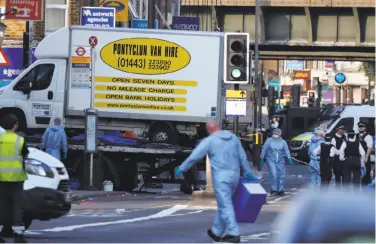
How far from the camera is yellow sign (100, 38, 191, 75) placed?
30891 millimetres

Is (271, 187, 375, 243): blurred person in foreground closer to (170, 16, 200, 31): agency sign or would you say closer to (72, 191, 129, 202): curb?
(72, 191, 129, 202): curb

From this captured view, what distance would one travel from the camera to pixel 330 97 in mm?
113375

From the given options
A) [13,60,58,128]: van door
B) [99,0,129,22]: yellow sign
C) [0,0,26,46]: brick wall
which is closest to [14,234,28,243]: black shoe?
[13,60,58,128]: van door

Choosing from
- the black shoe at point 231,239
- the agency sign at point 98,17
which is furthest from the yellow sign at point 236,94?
the black shoe at point 231,239

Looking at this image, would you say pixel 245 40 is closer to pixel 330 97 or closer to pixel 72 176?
pixel 72 176

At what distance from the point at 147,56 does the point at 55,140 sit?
382 cm

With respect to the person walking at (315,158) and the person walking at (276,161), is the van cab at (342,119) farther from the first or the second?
the person walking at (315,158)

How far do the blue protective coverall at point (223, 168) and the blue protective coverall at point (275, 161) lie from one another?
14.0 m

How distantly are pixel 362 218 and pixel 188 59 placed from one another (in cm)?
2283

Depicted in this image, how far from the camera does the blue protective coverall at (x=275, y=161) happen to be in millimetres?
29766

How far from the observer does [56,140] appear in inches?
1118

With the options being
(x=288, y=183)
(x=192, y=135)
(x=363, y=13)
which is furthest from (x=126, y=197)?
(x=363, y=13)

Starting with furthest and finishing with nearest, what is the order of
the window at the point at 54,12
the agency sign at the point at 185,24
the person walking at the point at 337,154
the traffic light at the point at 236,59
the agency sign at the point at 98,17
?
1. the agency sign at the point at 185,24
2. the window at the point at 54,12
3. the agency sign at the point at 98,17
4. the person walking at the point at 337,154
5. the traffic light at the point at 236,59


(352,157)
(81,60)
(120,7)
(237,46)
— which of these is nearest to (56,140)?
(81,60)
